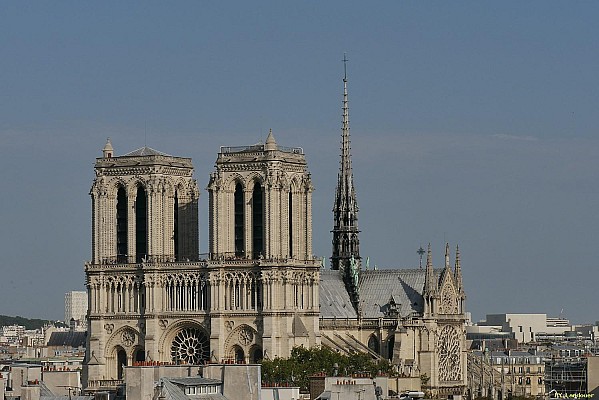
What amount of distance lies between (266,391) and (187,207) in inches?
3098

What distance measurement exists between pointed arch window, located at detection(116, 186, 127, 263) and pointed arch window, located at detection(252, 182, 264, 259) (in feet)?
36.3

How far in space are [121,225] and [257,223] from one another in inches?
483

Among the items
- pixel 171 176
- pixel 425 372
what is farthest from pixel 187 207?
pixel 425 372

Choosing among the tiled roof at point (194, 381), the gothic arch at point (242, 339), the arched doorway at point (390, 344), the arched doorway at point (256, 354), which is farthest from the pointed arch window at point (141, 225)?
the tiled roof at point (194, 381)

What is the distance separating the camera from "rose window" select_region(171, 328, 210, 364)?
186m

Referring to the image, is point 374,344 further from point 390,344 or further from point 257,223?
point 257,223

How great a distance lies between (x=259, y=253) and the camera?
182625 millimetres

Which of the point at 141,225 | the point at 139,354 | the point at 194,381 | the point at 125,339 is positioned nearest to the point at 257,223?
the point at 141,225

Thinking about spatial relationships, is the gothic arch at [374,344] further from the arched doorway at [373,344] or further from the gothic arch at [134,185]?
the gothic arch at [134,185]

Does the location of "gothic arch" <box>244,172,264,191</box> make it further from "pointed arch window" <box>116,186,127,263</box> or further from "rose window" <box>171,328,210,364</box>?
"rose window" <box>171,328,210,364</box>

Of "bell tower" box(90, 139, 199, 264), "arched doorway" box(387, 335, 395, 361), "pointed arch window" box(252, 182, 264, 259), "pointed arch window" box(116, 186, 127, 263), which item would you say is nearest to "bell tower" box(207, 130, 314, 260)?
"pointed arch window" box(252, 182, 264, 259)

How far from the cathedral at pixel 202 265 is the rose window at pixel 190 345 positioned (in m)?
0.08

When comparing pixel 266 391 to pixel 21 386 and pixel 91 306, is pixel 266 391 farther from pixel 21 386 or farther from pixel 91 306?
pixel 91 306

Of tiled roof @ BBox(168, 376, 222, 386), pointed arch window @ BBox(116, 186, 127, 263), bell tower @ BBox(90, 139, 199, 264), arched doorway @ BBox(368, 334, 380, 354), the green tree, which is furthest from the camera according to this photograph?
arched doorway @ BBox(368, 334, 380, 354)
